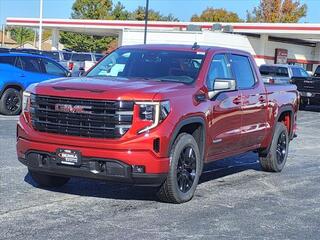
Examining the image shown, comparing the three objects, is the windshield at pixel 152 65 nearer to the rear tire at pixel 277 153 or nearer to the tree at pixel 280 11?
the rear tire at pixel 277 153

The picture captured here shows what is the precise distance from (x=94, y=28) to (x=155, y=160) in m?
47.7

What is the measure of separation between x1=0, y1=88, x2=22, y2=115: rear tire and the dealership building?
1810cm

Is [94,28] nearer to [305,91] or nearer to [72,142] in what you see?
[305,91]

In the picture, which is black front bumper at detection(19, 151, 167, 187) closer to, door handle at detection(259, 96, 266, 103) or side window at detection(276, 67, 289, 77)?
door handle at detection(259, 96, 266, 103)

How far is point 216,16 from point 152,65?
7959cm

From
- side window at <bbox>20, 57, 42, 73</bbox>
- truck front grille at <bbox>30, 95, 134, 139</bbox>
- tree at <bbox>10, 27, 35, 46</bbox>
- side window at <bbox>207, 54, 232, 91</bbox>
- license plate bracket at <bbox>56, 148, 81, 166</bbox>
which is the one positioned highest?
side window at <bbox>207, 54, 232, 91</bbox>

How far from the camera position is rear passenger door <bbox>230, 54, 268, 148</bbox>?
8180mm

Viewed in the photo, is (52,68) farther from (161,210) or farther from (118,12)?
(118,12)

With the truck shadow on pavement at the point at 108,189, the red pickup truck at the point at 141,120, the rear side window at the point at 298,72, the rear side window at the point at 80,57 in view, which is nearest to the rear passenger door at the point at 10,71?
the truck shadow on pavement at the point at 108,189

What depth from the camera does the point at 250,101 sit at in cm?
827

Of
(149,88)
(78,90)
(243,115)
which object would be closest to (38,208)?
(78,90)

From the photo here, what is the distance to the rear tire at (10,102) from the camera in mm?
16016

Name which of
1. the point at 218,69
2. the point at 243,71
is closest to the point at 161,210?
the point at 218,69

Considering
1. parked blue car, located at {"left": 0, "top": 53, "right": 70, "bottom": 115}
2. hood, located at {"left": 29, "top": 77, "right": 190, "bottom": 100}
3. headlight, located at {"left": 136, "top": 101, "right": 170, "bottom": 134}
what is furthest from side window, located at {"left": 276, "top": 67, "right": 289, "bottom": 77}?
headlight, located at {"left": 136, "top": 101, "right": 170, "bottom": 134}
